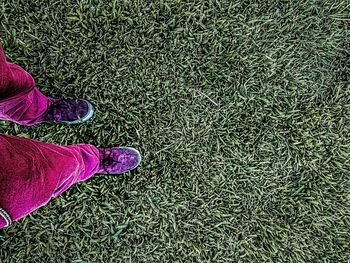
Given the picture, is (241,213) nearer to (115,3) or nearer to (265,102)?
(265,102)

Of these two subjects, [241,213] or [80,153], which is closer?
[80,153]

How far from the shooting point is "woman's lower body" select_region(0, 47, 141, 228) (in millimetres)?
1590

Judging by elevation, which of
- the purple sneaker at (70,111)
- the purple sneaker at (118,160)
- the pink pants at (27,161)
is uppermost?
the pink pants at (27,161)

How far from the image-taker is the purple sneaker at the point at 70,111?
9.36 ft

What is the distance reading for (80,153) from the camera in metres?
2.47

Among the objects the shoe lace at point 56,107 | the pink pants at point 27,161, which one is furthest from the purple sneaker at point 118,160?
the shoe lace at point 56,107

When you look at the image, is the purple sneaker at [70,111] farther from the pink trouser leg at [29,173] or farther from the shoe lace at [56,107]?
the pink trouser leg at [29,173]

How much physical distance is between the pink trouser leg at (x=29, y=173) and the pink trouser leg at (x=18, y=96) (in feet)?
1.14

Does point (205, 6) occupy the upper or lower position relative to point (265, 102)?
upper

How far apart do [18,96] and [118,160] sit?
96 cm

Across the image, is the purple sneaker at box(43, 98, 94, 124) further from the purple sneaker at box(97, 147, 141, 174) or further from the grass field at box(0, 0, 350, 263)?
the purple sneaker at box(97, 147, 141, 174)

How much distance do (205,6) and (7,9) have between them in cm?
157

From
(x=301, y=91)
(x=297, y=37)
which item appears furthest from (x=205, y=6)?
(x=301, y=91)

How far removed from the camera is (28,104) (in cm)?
242
